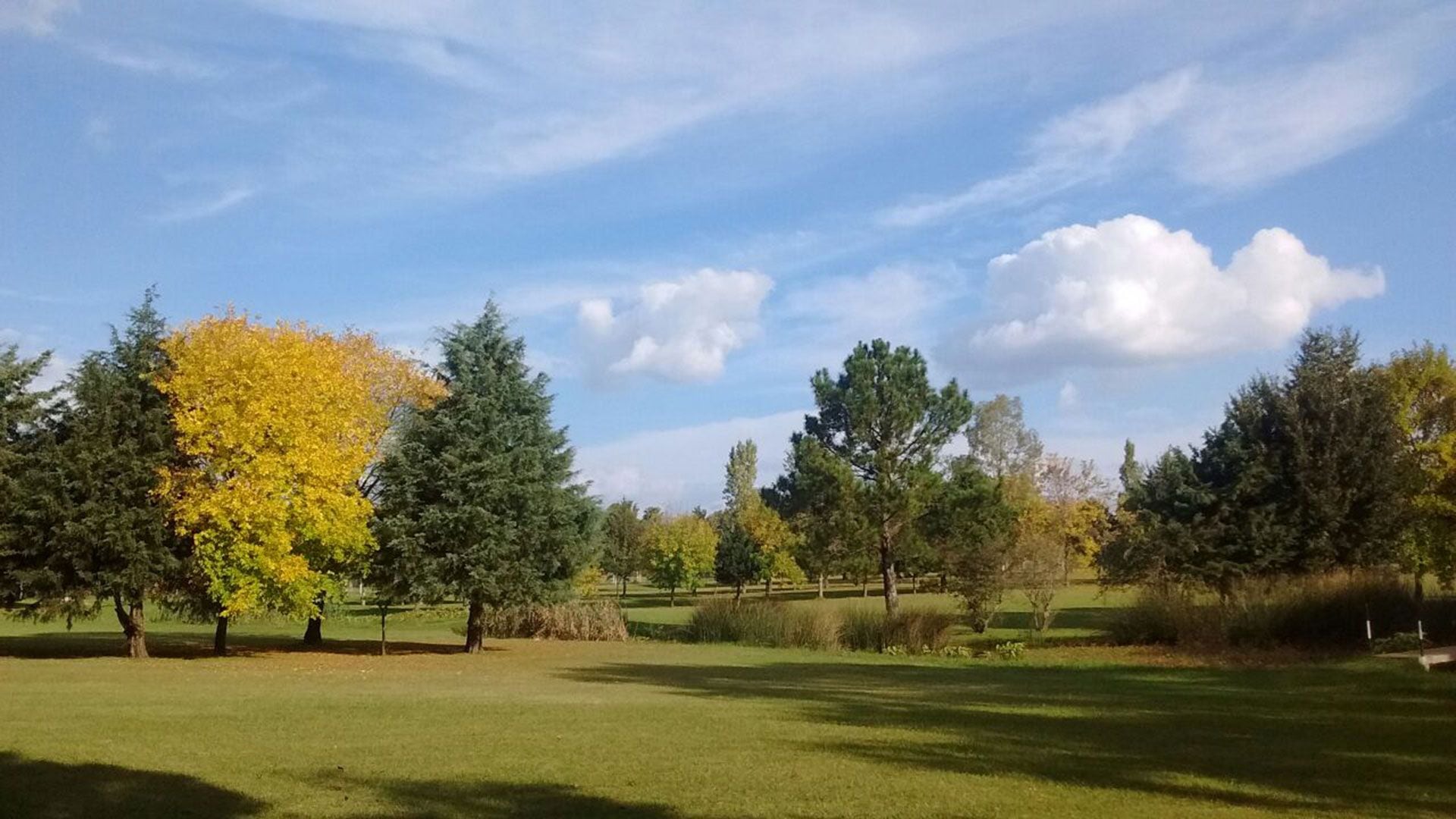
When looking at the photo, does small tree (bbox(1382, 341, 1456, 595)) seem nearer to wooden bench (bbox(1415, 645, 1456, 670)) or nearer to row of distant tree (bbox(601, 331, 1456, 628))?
row of distant tree (bbox(601, 331, 1456, 628))

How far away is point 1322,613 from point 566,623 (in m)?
25.2

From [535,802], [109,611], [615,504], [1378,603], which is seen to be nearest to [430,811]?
[535,802]

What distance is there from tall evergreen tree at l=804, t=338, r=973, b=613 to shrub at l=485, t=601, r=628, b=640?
44.6ft

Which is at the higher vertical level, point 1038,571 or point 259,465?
point 259,465

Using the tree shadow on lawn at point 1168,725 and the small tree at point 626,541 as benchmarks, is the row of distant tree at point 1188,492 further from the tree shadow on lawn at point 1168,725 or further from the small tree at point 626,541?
the small tree at point 626,541

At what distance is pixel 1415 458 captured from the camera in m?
38.2

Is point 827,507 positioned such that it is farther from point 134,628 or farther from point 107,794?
point 107,794

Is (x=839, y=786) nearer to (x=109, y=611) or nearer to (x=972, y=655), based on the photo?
(x=972, y=655)

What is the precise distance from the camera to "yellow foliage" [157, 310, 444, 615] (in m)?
26.6

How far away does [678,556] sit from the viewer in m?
79.1

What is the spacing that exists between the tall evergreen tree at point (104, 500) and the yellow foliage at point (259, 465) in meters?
0.60

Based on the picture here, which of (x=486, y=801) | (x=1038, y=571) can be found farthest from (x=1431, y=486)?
(x=486, y=801)

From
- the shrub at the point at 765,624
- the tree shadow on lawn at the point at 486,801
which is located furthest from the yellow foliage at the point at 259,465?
the tree shadow on lawn at the point at 486,801

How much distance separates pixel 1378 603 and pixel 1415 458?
37.8ft
